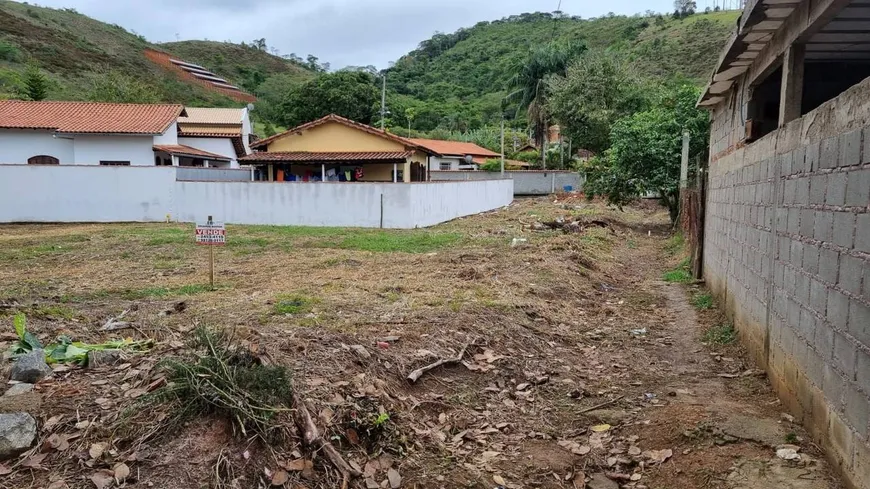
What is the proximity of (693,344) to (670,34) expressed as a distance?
66.2 meters

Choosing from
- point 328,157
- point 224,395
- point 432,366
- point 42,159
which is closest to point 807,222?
point 432,366

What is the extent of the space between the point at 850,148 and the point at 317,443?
365 cm

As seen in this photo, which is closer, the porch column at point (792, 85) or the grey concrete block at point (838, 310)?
the grey concrete block at point (838, 310)

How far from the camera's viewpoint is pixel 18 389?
3.60m

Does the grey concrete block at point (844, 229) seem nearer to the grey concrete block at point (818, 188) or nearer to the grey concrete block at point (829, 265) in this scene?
the grey concrete block at point (829, 265)

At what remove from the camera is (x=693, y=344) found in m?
6.86

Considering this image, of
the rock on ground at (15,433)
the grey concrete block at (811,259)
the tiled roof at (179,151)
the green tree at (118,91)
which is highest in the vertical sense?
the green tree at (118,91)

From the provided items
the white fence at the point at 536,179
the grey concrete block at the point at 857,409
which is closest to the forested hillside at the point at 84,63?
the white fence at the point at 536,179

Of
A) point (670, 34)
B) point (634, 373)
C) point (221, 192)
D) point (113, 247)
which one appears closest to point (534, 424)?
point (634, 373)

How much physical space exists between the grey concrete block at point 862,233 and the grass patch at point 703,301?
5462mm

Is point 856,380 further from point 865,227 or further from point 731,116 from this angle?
point 731,116

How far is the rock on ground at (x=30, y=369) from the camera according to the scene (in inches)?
150

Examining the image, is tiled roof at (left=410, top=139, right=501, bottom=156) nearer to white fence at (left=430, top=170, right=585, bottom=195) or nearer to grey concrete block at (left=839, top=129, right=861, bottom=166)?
white fence at (left=430, top=170, right=585, bottom=195)

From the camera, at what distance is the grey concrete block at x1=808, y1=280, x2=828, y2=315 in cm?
388
